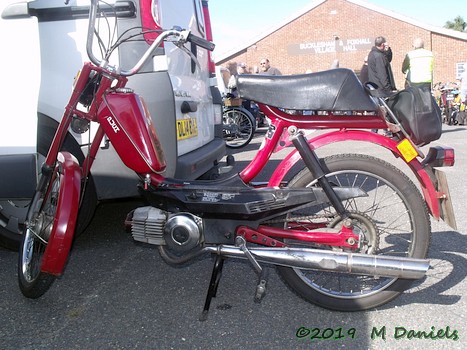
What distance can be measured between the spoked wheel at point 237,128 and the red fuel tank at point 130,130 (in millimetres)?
6091

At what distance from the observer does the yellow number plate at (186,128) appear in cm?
322

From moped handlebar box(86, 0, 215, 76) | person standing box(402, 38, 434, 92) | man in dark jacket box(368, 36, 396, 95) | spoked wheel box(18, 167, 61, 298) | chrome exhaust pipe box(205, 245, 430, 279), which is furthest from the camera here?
person standing box(402, 38, 434, 92)

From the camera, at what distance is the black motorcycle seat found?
7.64 feet

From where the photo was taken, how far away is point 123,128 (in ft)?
8.17

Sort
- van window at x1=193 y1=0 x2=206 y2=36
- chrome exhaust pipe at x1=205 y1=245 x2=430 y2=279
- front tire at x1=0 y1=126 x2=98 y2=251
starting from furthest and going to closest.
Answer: van window at x1=193 y1=0 x2=206 y2=36
front tire at x1=0 y1=126 x2=98 y2=251
chrome exhaust pipe at x1=205 y1=245 x2=430 y2=279

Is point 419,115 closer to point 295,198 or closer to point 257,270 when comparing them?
point 295,198

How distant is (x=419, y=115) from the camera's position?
2.28 meters

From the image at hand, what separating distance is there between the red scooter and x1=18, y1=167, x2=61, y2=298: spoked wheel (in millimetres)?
193

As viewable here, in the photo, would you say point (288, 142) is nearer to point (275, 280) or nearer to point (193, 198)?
point (193, 198)

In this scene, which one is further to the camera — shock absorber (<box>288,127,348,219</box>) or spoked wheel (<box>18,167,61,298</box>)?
spoked wheel (<box>18,167,61,298</box>)

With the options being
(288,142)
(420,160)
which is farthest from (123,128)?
(420,160)

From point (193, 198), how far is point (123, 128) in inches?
20.4

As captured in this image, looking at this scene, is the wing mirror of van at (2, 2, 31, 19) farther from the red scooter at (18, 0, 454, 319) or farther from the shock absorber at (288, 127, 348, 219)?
the shock absorber at (288, 127, 348, 219)

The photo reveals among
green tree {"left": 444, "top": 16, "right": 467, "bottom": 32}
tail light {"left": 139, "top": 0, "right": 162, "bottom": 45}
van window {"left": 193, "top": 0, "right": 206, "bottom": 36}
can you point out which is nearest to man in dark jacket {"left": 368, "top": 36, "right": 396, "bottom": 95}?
van window {"left": 193, "top": 0, "right": 206, "bottom": 36}
